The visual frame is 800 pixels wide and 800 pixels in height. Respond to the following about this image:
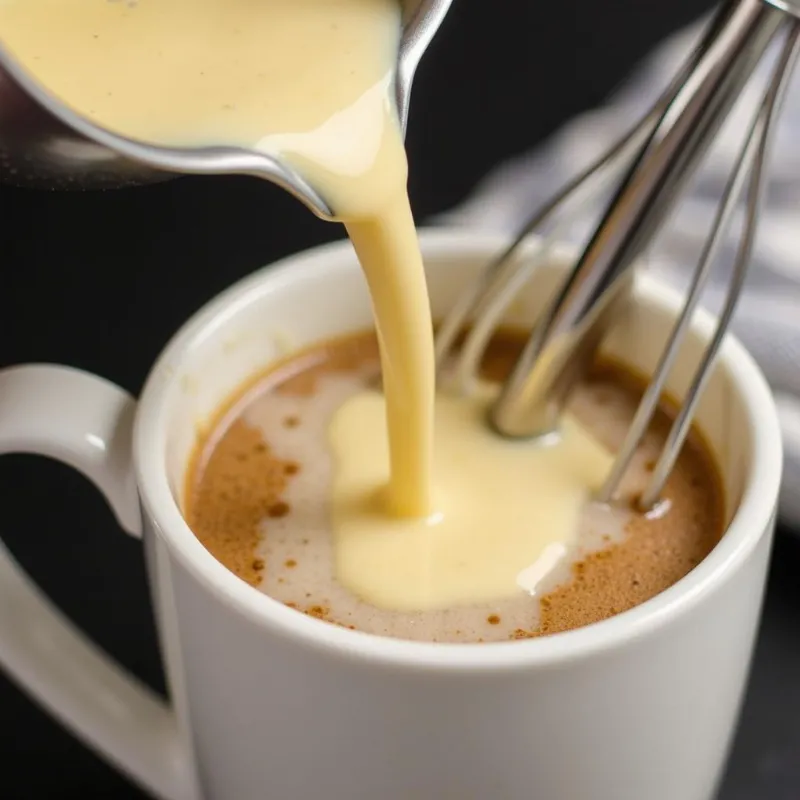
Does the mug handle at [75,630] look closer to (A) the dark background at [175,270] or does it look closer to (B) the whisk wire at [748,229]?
(A) the dark background at [175,270]

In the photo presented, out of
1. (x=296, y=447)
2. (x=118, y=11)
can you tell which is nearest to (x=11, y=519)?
(x=296, y=447)

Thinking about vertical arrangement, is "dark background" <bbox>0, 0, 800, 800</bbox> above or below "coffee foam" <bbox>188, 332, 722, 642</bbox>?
below

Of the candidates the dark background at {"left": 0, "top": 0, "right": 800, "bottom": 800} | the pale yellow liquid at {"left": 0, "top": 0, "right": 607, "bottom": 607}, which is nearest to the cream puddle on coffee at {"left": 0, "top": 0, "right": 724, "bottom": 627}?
the pale yellow liquid at {"left": 0, "top": 0, "right": 607, "bottom": 607}

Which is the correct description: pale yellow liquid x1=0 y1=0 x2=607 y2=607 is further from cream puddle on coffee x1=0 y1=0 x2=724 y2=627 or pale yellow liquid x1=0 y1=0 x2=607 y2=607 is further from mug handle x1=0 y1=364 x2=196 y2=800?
mug handle x1=0 y1=364 x2=196 y2=800

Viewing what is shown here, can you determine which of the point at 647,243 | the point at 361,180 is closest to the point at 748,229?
the point at 647,243

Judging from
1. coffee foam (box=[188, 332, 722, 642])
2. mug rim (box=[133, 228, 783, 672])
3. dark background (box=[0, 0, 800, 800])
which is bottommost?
dark background (box=[0, 0, 800, 800])

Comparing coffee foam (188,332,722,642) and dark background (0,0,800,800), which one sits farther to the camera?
dark background (0,0,800,800)
